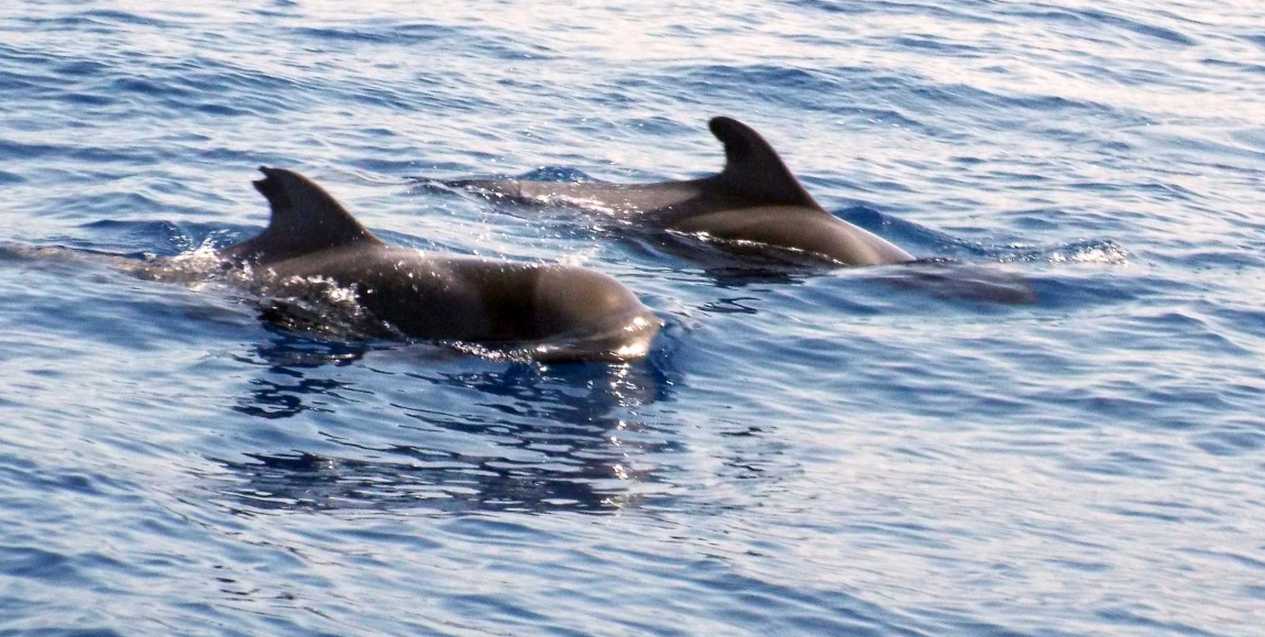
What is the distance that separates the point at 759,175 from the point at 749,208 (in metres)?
0.30

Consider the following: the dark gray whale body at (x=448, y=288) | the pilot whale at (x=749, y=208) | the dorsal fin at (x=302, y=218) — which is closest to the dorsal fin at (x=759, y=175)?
the pilot whale at (x=749, y=208)

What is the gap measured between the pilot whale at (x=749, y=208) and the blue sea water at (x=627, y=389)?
16.8 inches

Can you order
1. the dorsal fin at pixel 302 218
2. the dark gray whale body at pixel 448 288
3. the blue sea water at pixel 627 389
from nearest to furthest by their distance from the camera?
1. the blue sea water at pixel 627 389
2. the dark gray whale body at pixel 448 288
3. the dorsal fin at pixel 302 218

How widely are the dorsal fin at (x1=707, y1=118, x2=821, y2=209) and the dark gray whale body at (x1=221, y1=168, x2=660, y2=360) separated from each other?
350 centimetres

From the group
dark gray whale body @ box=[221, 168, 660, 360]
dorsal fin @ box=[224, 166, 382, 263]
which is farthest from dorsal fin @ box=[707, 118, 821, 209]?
dorsal fin @ box=[224, 166, 382, 263]

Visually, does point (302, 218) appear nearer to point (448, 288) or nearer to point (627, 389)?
point (448, 288)

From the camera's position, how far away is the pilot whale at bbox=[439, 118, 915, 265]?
16.4 meters

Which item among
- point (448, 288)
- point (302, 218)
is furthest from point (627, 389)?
point (302, 218)

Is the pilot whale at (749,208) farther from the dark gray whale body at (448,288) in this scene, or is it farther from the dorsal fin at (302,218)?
the dorsal fin at (302,218)

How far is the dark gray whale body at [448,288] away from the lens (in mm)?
12883

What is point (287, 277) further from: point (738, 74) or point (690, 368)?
point (738, 74)

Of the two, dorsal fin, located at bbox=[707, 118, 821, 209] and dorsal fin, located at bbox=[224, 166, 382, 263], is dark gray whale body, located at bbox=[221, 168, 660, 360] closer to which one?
dorsal fin, located at bbox=[224, 166, 382, 263]

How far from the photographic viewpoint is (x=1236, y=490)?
1130 cm

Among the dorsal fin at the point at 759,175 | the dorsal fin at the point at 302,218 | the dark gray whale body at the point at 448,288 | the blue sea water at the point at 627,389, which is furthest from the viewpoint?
the dorsal fin at the point at 759,175
